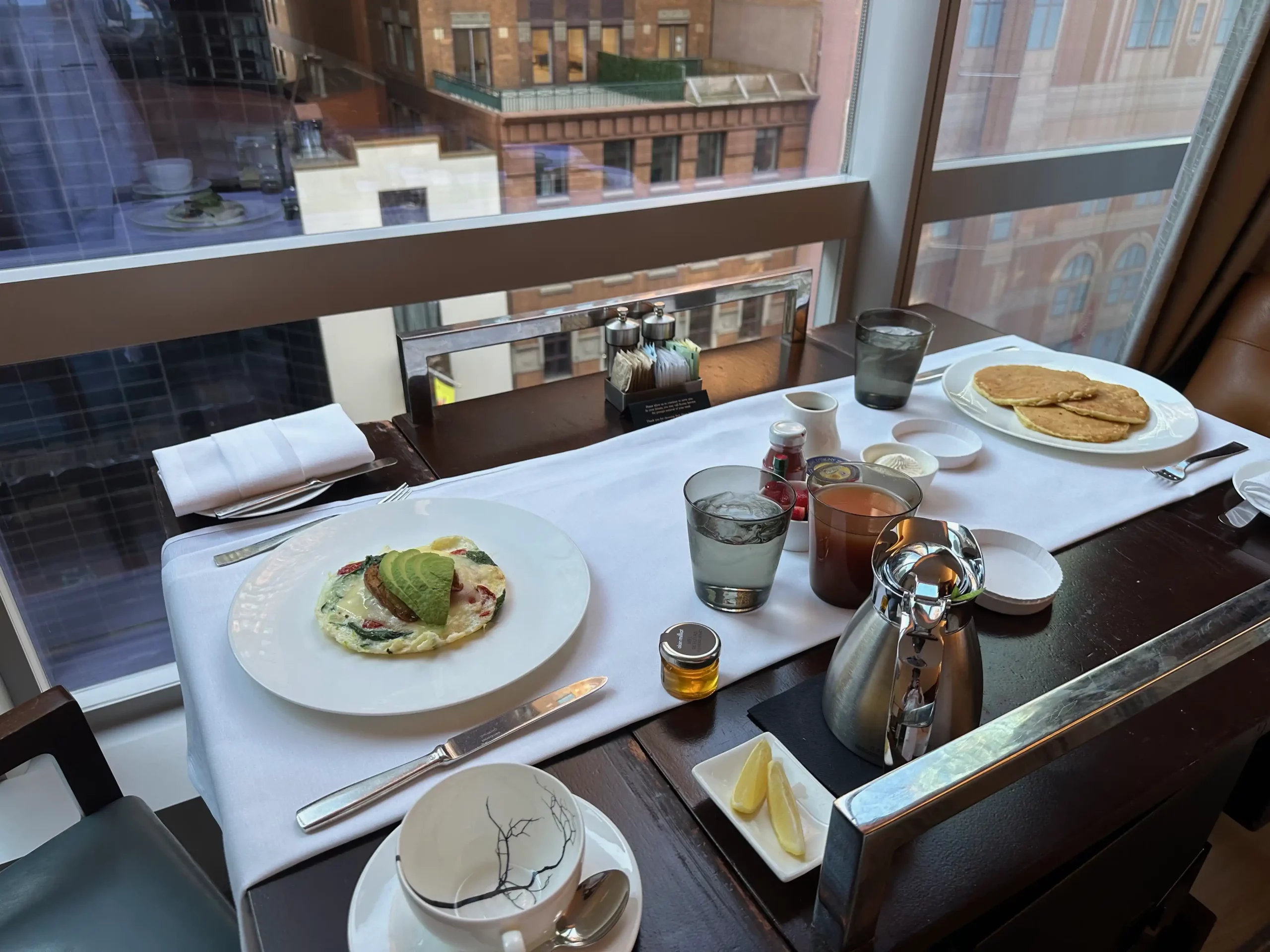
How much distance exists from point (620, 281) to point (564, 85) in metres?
0.35

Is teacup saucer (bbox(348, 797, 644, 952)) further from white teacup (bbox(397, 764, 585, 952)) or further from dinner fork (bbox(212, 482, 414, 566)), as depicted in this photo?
dinner fork (bbox(212, 482, 414, 566))

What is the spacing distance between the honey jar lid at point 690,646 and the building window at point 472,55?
107cm

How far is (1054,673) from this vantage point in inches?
28.2

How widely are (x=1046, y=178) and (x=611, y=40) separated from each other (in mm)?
1059

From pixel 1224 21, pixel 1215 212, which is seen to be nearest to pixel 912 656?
pixel 1215 212

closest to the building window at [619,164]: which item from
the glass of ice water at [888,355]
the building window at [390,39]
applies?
the building window at [390,39]

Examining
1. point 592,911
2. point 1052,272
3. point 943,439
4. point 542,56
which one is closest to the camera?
point 592,911

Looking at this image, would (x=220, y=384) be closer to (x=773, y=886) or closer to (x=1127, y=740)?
(x=773, y=886)

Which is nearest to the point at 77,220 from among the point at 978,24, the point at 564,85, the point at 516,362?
the point at 516,362

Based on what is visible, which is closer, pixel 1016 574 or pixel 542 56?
pixel 1016 574

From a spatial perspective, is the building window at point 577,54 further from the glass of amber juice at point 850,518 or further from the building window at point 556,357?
the glass of amber juice at point 850,518

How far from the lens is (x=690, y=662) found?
667mm

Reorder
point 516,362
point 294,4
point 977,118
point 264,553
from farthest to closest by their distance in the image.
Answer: point 977,118 → point 516,362 → point 294,4 → point 264,553

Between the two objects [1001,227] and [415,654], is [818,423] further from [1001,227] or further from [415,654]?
[1001,227]
